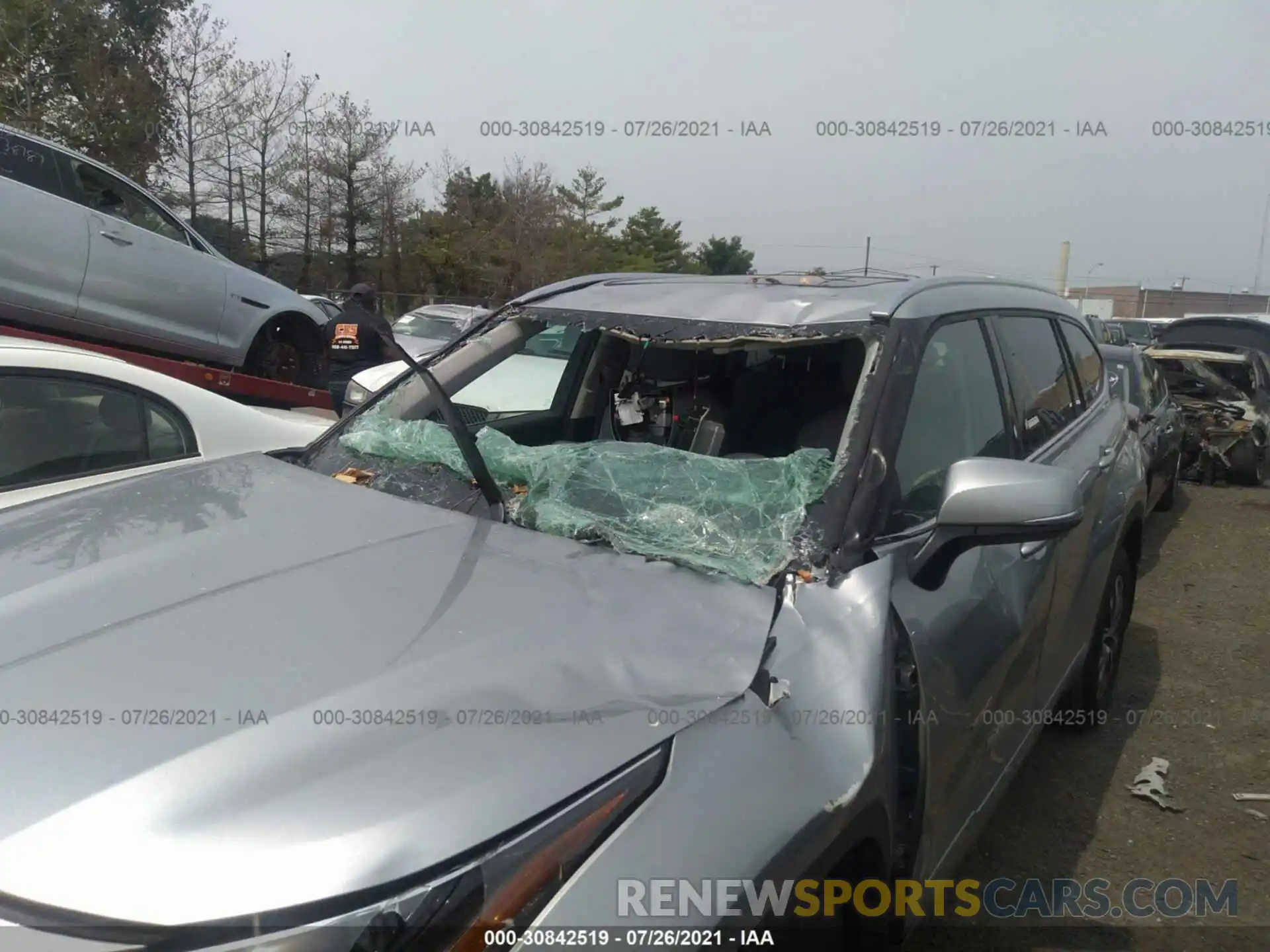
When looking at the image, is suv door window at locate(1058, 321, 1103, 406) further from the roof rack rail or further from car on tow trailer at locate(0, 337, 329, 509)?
car on tow trailer at locate(0, 337, 329, 509)

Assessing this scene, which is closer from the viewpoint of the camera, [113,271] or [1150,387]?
[113,271]

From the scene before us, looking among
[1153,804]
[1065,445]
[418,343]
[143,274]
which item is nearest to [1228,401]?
[1153,804]

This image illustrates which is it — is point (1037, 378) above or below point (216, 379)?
above

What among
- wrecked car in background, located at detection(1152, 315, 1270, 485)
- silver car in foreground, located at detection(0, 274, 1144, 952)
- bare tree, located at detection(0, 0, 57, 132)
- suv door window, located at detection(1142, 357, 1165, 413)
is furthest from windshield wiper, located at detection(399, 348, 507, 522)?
bare tree, located at detection(0, 0, 57, 132)

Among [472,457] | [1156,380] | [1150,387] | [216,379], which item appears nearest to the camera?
[472,457]

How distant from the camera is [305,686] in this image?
1.49 metres

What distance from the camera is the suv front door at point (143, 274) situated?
656 centimetres

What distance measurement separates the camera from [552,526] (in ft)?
7.32

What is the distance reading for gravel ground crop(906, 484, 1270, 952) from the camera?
9.16 ft

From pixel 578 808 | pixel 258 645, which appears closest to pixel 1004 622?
pixel 578 808

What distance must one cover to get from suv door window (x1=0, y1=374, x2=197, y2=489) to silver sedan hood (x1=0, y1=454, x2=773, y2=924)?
4.19ft

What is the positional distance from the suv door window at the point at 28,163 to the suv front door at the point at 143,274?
0.38 ft

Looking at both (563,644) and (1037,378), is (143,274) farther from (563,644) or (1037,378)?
(563,644)

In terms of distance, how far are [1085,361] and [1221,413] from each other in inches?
286
